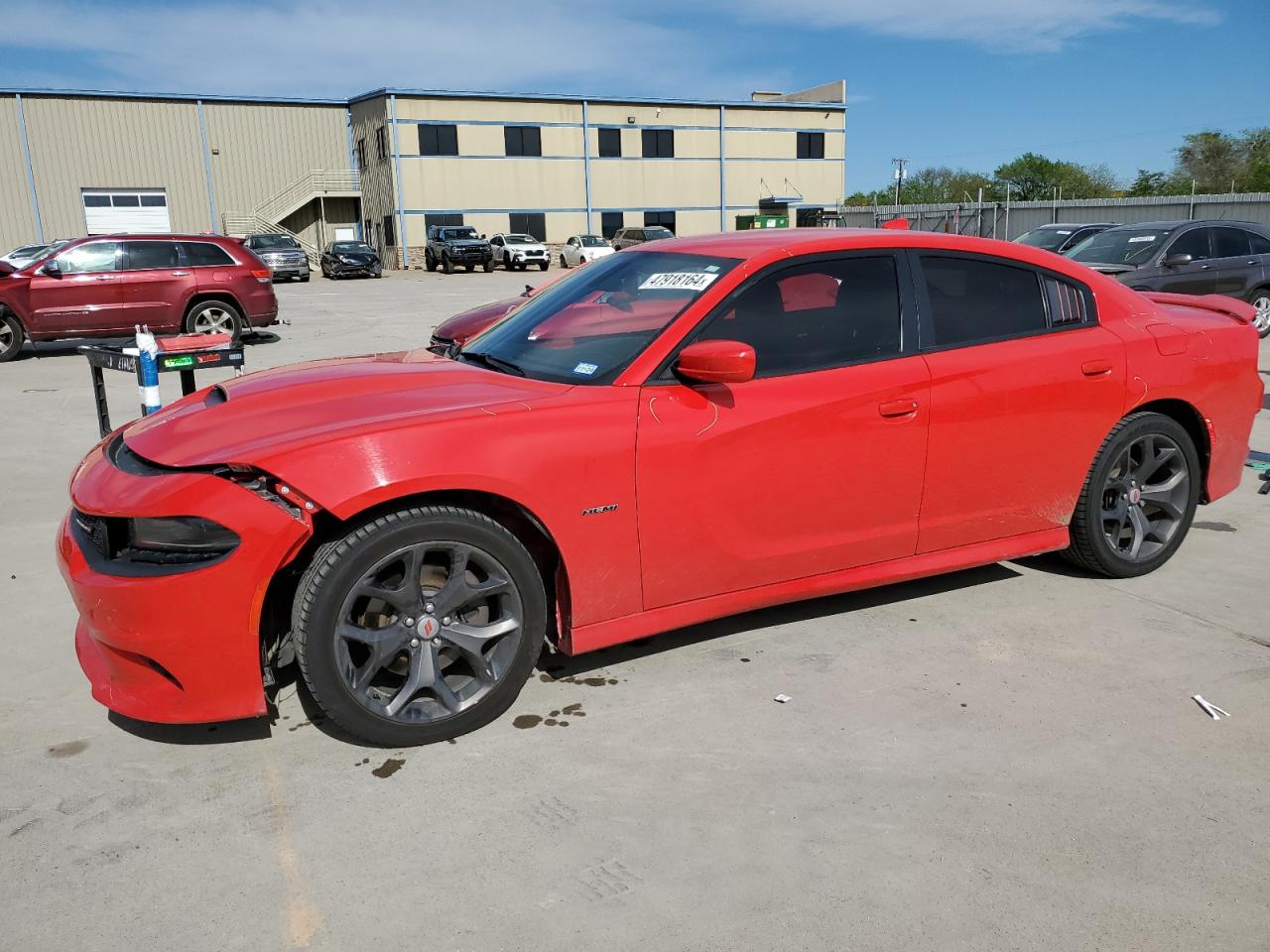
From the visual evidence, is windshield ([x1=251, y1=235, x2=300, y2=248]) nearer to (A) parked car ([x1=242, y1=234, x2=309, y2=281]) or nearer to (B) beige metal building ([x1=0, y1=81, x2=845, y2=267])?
(A) parked car ([x1=242, y1=234, x2=309, y2=281])

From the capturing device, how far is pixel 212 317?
46.2ft

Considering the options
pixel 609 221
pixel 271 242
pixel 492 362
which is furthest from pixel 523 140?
pixel 492 362

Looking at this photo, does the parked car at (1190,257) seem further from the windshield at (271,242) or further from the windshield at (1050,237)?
the windshield at (271,242)

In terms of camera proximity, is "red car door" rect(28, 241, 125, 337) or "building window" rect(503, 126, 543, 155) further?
"building window" rect(503, 126, 543, 155)

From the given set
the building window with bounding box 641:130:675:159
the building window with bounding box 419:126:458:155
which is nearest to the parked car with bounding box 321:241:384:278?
the building window with bounding box 419:126:458:155

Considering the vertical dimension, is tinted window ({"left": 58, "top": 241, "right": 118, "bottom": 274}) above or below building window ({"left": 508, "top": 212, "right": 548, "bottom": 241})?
below

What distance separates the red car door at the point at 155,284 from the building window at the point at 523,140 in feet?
116

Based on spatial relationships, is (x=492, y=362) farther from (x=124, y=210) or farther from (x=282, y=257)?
(x=124, y=210)

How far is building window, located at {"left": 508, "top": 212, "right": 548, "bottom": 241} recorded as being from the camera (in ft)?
158

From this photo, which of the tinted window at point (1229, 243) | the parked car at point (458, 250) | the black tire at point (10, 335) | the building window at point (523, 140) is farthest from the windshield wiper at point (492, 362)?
the building window at point (523, 140)

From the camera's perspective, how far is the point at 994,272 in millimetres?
4215

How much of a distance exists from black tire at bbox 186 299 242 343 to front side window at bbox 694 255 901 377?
11.7 metres

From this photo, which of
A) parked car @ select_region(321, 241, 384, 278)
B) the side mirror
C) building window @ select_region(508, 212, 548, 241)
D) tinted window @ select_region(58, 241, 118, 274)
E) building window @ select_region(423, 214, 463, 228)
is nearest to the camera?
the side mirror

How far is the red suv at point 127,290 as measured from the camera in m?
13.4
